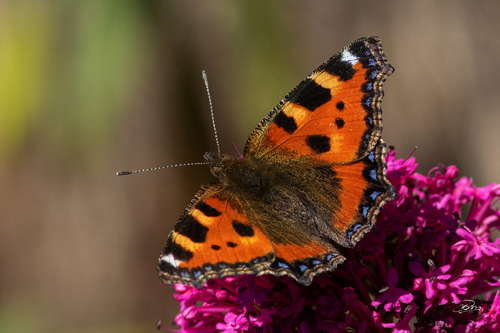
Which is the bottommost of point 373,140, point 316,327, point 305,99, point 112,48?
point 316,327

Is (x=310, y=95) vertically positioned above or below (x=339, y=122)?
above

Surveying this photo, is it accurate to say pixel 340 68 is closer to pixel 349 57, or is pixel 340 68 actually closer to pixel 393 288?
pixel 349 57

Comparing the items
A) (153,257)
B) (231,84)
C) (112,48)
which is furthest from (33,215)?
(112,48)

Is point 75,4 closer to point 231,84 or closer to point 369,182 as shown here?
point 231,84

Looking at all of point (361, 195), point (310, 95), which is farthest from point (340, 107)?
point (361, 195)

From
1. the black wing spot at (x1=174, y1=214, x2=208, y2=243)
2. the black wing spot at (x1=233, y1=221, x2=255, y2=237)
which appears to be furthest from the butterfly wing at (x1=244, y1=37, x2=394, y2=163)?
the black wing spot at (x1=174, y1=214, x2=208, y2=243)

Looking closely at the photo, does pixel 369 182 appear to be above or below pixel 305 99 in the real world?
below

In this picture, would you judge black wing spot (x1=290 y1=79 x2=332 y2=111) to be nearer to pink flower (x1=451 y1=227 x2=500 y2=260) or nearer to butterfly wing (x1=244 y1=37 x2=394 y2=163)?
butterfly wing (x1=244 y1=37 x2=394 y2=163)

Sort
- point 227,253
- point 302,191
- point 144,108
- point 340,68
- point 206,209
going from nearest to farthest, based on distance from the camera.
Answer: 1. point 227,253
2. point 206,209
3. point 340,68
4. point 302,191
5. point 144,108
